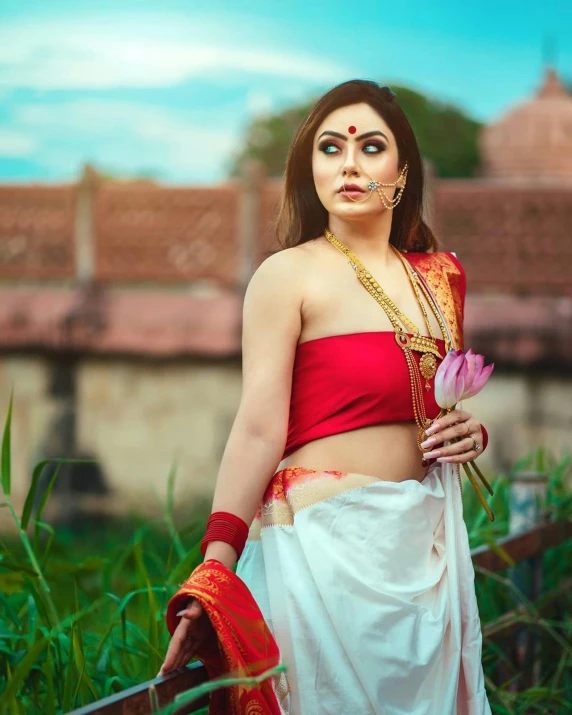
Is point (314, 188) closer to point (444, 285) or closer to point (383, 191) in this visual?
point (383, 191)

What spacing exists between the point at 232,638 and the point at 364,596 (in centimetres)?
23

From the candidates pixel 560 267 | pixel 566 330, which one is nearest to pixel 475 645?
pixel 566 330

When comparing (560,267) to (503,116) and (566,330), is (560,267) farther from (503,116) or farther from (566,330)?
(503,116)

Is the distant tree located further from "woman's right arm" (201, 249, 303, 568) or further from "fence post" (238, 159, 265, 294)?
"woman's right arm" (201, 249, 303, 568)

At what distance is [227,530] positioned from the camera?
1589mm

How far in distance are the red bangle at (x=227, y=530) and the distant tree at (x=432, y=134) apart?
56.2 ft

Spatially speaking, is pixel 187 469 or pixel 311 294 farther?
pixel 187 469

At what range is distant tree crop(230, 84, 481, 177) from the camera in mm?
18906

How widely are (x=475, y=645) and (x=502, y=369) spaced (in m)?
4.09

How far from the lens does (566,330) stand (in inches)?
214

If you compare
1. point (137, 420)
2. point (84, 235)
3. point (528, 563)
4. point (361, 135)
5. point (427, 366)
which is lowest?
point (137, 420)

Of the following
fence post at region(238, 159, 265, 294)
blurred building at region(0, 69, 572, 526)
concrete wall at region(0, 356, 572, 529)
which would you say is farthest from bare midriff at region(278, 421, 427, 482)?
fence post at region(238, 159, 265, 294)

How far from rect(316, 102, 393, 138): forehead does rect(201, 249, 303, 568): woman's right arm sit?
10.5 inches

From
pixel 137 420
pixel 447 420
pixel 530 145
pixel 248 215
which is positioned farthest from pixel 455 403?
pixel 530 145
